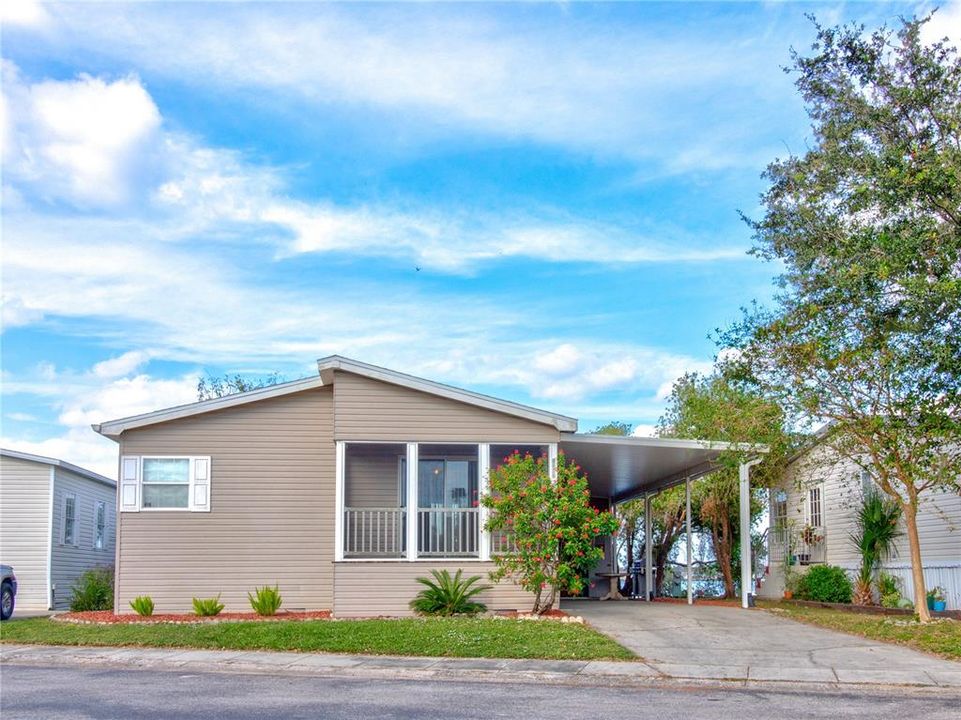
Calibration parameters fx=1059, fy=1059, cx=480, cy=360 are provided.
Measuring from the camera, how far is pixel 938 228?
18469mm

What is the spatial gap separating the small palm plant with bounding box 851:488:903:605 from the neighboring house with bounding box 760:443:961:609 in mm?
207

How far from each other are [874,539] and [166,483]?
537 inches

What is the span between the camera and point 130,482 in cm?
1870

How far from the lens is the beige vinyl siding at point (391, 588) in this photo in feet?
57.6

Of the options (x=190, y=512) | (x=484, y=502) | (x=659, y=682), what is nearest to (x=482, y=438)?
(x=484, y=502)

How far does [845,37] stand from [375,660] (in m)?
14.4

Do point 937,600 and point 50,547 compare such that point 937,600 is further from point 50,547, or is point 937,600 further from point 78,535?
point 78,535

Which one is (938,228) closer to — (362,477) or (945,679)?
(945,679)

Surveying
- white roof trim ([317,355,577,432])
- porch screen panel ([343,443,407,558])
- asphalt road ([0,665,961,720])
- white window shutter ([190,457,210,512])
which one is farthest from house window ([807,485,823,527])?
white window shutter ([190,457,210,512])

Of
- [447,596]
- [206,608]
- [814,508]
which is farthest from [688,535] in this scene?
[206,608]

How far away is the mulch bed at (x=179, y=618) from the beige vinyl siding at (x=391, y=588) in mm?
560

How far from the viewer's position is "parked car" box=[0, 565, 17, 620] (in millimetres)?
20609

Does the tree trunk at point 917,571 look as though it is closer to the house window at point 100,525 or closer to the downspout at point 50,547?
the downspout at point 50,547

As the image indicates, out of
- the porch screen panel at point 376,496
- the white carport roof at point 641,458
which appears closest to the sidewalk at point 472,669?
the porch screen panel at point 376,496
